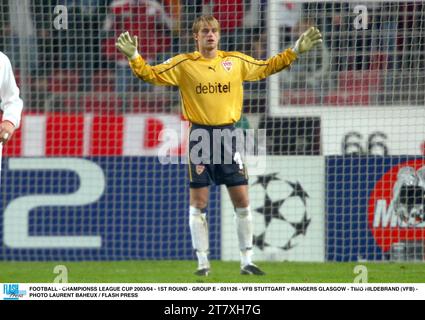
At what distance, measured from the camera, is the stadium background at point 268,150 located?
34.7 ft

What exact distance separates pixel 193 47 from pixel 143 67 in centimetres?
322

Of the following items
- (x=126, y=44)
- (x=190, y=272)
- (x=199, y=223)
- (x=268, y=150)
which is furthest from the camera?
(x=268, y=150)

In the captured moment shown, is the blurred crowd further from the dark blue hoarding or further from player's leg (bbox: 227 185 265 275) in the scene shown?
player's leg (bbox: 227 185 265 275)

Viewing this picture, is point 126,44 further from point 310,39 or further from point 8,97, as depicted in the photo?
point 8,97

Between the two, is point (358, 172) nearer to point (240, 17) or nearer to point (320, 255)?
point (320, 255)

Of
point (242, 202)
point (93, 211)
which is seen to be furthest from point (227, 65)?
point (93, 211)

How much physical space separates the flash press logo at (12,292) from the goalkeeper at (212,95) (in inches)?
71.1

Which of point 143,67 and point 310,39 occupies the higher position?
point 310,39

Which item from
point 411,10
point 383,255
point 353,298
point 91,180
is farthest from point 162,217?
point 353,298

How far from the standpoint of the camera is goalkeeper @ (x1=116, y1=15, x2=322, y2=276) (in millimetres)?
8477

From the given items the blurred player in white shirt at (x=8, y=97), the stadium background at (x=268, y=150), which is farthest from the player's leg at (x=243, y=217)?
the blurred player in white shirt at (x=8, y=97)

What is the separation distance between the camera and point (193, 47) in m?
11.5

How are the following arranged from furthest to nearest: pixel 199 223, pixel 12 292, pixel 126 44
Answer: pixel 199 223 → pixel 126 44 → pixel 12 292

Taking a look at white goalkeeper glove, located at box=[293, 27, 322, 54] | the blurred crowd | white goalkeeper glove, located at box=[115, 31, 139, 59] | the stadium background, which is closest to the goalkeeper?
white goalkeeper glove, located at box=[293, 27, 322, 54]
